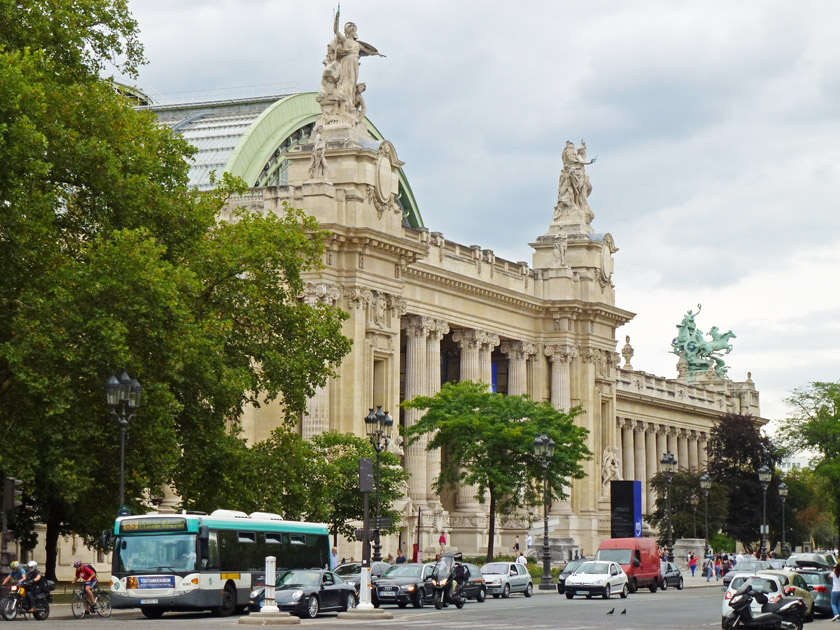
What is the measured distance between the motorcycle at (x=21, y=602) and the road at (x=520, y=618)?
0.37 m

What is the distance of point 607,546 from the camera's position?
5841 cm

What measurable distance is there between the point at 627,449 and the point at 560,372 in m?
32.6

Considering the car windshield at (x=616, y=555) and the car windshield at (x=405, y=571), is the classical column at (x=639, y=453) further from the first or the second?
the car windshield at (x=405, y=571)

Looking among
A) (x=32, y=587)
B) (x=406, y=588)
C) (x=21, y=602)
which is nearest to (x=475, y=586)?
(x=406, y=588)

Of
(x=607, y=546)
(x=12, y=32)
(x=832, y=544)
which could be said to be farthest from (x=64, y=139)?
(x=832, y=544)

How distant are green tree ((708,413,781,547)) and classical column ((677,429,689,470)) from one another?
15.4 metres

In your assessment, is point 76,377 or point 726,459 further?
point 726,459

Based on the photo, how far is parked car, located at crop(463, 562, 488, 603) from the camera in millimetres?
48306

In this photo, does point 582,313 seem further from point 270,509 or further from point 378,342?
point 270,509

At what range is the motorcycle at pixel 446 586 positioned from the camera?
4403 cm

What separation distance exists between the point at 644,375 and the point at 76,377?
3506 inches

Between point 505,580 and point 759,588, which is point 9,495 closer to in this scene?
point 759,588

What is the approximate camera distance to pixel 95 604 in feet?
123

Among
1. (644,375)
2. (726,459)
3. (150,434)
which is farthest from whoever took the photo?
(644,375)
